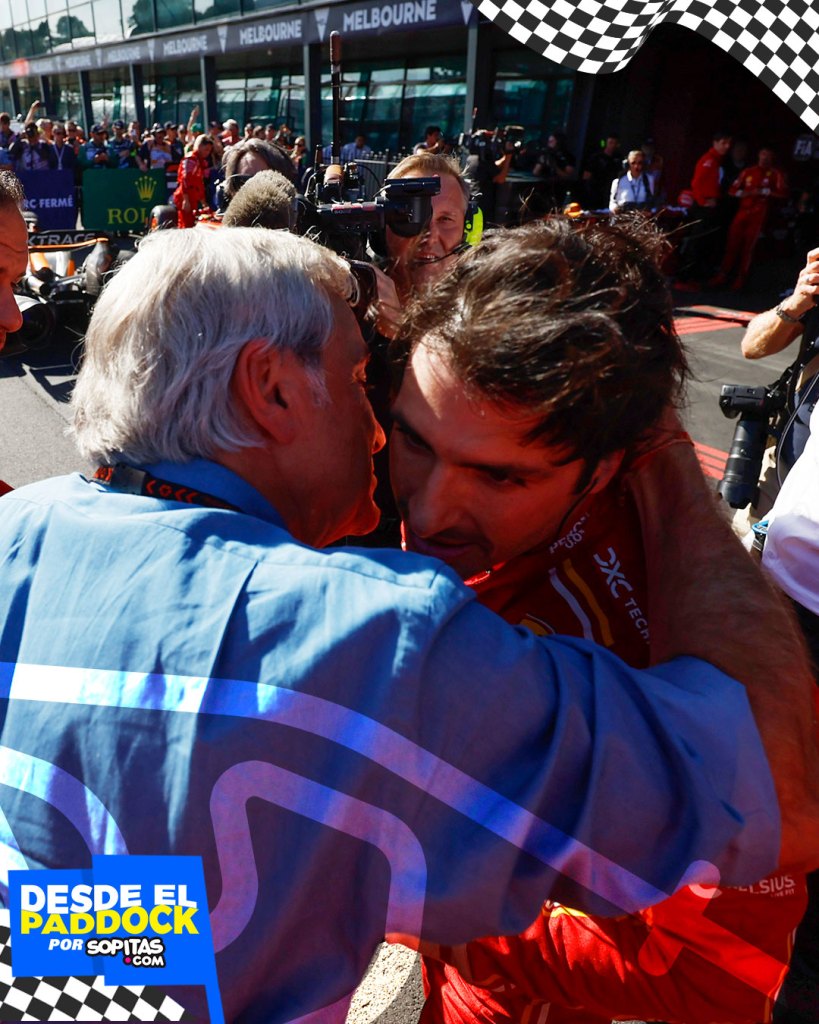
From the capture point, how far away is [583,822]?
2.50ft

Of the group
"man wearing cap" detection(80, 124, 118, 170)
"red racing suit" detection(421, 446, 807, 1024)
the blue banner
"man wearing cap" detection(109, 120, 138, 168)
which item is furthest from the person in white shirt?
"man wearing cap" detection(80, 124, 118, 170)

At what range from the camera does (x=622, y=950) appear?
1014mm

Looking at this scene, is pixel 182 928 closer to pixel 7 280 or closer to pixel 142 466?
pixel 142 466

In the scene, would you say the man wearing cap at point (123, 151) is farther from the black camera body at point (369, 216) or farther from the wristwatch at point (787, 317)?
the wristwatch at point (787, 317)

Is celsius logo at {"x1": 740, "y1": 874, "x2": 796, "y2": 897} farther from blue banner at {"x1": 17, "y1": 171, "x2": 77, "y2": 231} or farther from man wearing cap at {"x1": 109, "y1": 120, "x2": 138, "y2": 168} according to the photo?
man wearing cap at {"x1": 109, "y1": 120, "x2": 138, "y2": 168}

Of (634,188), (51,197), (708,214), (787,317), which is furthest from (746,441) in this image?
(51,197)

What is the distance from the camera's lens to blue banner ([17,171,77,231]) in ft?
39.9

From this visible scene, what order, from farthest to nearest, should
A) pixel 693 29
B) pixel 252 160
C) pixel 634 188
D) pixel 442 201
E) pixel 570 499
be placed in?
pixel 634 188, pixel 252 160, pixel 442 201, pixel 693 29, pixel 570 499

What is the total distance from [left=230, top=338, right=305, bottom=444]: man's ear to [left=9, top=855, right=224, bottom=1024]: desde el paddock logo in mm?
500

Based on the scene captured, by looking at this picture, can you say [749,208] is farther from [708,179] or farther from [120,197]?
[120,197]

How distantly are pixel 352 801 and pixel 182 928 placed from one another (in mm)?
244

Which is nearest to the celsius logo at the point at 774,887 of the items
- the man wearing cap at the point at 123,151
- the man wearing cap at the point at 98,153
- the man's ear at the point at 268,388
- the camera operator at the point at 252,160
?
the man's ear at the point at 268,388

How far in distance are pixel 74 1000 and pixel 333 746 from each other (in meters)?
0.44

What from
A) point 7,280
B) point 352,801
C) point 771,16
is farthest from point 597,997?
point 7,280
